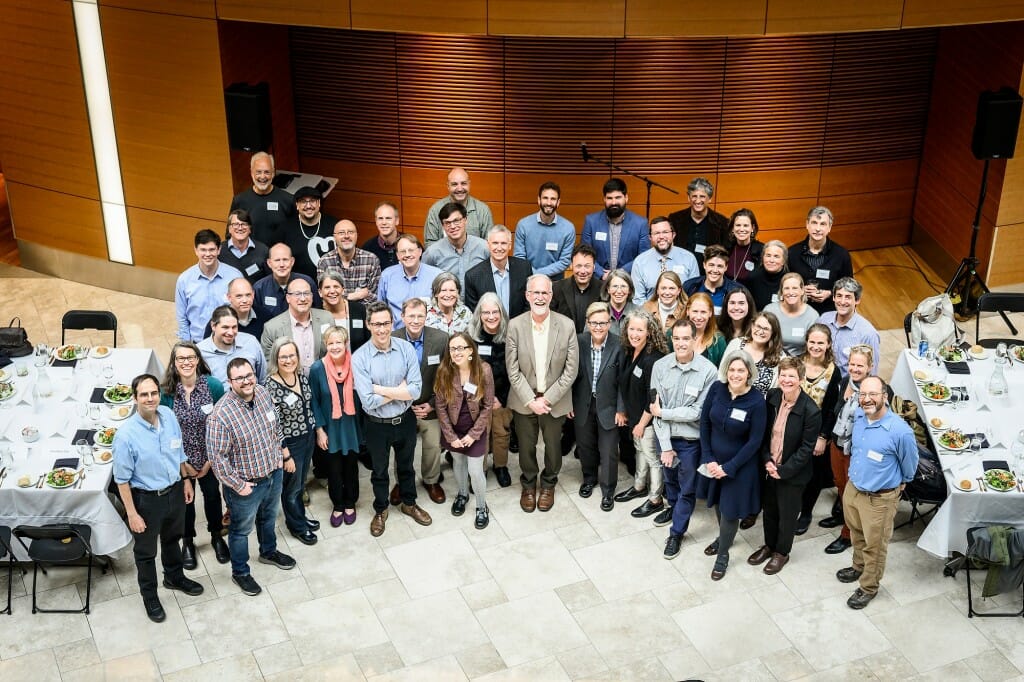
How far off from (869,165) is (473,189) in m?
3.87

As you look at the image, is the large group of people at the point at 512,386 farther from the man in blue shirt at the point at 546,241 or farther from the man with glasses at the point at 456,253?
the man in blue shirt at the point at 546,241

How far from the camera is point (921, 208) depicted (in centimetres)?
1141

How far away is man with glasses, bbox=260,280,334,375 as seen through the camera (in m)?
7.22

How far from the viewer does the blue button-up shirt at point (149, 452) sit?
6141mm

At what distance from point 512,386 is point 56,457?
2824 mm

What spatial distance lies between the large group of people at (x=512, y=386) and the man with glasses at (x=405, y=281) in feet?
0.05

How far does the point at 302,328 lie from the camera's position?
7305mm

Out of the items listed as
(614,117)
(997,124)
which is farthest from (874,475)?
(614,117)

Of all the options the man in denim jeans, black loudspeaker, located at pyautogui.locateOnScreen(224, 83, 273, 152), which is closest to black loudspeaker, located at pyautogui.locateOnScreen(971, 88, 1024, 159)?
black loudspeaker, located at pyautogui.locateOnScreen(224, 83, 273, 152)

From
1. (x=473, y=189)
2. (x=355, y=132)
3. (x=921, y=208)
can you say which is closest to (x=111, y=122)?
(x=355, y=132)

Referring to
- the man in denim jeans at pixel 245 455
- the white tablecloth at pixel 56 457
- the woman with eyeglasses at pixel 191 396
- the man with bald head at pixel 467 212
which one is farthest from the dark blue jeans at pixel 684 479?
the white tablecloth at pixel 56 457

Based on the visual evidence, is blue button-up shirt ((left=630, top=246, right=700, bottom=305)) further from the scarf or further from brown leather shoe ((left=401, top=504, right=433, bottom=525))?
the scarf

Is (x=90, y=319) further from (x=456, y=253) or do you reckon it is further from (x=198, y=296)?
(x=456, y=253)

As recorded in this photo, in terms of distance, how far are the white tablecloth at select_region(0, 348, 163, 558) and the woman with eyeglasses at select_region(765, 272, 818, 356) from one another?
4.28 m
